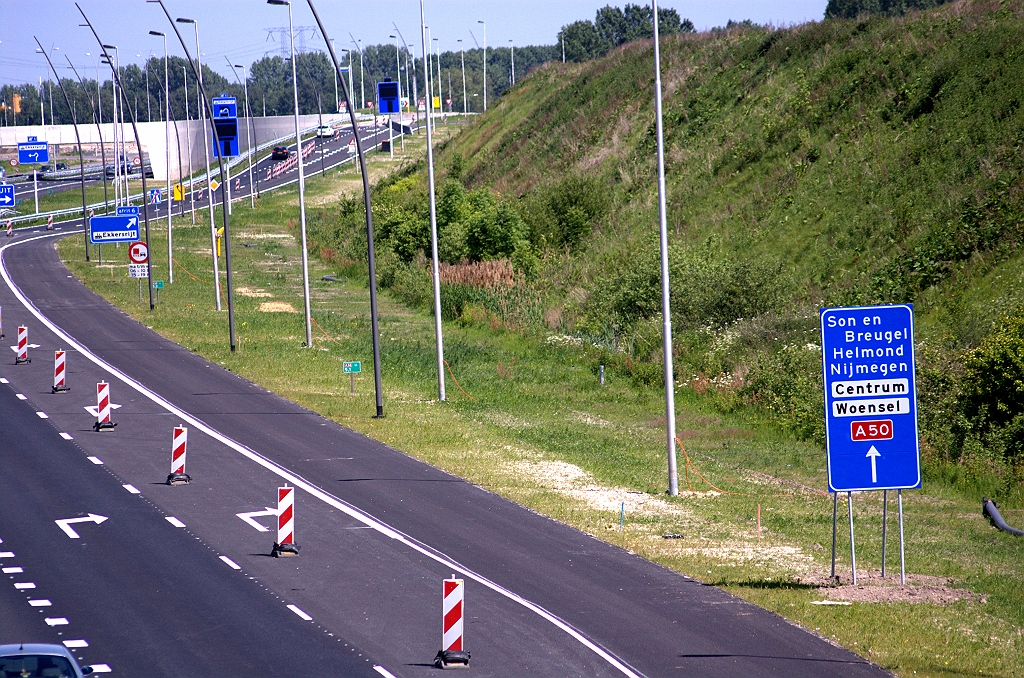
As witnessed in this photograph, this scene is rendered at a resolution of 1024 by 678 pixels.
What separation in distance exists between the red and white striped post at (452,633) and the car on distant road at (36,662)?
422cm

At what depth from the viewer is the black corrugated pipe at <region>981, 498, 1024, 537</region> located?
20.6 m

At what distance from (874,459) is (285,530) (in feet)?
31.5

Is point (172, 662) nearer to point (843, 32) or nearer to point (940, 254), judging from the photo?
point (940, 254)

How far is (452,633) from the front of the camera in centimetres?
1359

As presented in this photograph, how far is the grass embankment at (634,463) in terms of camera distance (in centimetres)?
1591

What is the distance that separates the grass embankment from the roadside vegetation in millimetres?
95

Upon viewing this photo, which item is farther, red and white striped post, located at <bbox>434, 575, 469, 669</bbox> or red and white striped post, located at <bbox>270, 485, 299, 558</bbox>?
red and white striped post, located at <bbox>270, 485, 299, 558</bbox>

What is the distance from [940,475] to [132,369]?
82.1ft

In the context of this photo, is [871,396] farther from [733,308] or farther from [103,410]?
[733,308]

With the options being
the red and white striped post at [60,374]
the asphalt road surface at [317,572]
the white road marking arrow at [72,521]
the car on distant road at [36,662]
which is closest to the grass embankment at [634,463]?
the asphalt road surface at [317,572]

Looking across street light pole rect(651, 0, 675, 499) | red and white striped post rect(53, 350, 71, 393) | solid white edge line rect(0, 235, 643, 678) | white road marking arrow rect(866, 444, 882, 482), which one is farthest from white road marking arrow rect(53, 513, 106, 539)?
white road marking arrow rect(866, 444, 882, 482)

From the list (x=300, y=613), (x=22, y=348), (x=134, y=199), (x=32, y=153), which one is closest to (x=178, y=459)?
(x=300, y=613)

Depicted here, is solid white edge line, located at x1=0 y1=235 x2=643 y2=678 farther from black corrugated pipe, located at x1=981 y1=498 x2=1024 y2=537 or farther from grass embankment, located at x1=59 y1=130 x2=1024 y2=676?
black corrugated pipe, located at x1=981 y1=498 x2=1024 y2=537

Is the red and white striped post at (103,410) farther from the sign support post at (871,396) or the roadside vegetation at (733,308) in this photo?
the sign support post at (871,396)
